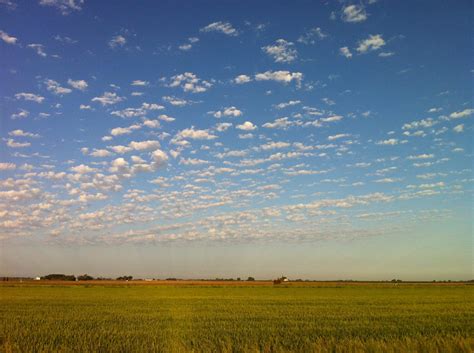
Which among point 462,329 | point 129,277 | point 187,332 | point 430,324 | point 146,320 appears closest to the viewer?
point 187,332

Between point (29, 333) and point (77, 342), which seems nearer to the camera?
point (77, 342)

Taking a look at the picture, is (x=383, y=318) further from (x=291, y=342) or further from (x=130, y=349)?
(x=130, y=349)

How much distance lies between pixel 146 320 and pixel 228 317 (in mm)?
3809

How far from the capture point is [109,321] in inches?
722

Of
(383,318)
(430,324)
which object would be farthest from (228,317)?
A: (430,324)

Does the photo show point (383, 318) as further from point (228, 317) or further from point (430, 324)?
Result: point (228, 317)

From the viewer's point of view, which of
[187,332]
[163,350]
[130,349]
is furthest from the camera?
[187,332]

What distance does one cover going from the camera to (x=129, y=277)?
16638 centimetres

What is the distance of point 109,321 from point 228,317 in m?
5.28

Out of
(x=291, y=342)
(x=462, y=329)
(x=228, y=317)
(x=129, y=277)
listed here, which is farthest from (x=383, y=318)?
(x=129, y=277)

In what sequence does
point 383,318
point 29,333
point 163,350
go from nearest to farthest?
point 163,350 < point 29,333 < point 383,318

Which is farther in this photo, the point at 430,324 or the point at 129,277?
the point at 129,277

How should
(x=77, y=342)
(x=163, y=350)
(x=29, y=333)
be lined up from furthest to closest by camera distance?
(x=29, y=333) < (x=77, y=342) < (x=163, y=350)

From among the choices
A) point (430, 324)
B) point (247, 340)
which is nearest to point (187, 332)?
point (247, 340)
